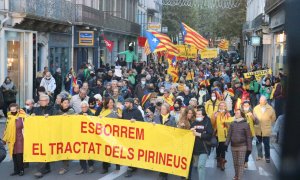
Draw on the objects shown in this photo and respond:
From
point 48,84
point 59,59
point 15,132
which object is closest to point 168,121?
point 15,132

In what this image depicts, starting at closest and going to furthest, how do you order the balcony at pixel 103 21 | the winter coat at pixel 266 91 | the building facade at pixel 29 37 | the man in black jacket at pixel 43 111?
the man in black jacket at pixel 43 111, the winter coat at pixel 266 91, the building facade at pixel 29 37, the balcony at pixel 103 21

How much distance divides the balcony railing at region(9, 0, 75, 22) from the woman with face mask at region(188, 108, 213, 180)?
1267cm

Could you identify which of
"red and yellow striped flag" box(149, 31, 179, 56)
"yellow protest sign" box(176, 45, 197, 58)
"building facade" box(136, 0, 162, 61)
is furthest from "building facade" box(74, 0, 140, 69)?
"red and yellow striped flag" box(149, 31, 179, 56)

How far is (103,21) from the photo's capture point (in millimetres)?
36219

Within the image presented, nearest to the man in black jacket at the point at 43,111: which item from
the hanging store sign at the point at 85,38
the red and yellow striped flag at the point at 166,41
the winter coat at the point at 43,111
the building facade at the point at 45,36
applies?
the winter coat at the point at 43,111

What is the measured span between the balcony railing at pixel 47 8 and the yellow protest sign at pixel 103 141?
11.0 meters

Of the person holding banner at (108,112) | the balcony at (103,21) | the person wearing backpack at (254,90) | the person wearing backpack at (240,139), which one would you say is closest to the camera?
the person wearing backpack at (240,139)

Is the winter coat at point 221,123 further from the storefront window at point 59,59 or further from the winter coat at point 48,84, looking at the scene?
the storefront window at point 59,59

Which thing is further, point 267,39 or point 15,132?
point 267,39

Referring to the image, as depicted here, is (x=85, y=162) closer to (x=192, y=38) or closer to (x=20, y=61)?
(x=192, y=38)

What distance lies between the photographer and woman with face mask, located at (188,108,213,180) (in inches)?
376

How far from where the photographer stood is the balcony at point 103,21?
30.4 meters

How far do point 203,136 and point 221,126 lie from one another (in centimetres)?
163

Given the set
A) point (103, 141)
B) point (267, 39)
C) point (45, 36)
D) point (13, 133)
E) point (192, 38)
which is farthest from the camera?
point (267, 39)
